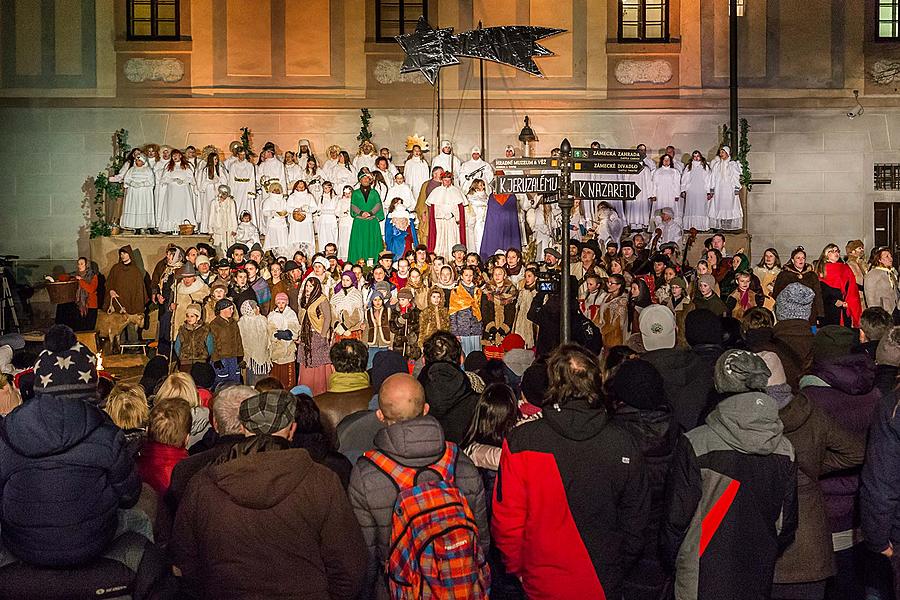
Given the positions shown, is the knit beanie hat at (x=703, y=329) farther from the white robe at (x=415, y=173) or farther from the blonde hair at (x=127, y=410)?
the white robe at (x=415, y=173)

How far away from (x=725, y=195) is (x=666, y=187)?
115 centimetres

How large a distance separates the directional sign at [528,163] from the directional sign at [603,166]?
0.21m

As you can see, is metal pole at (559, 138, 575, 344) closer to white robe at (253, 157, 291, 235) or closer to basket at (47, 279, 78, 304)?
basket at (47, 279, 78, 304)

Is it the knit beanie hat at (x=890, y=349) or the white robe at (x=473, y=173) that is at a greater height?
the white robe at (x=473, y=173)

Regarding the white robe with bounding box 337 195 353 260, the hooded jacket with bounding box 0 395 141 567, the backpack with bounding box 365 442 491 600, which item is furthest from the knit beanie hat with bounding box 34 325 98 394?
the white robe with bounding box 337 195 353 260

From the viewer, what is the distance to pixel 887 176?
2355 centimetres

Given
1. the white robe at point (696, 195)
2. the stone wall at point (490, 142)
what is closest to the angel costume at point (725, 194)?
the white robe at point (696, 195)

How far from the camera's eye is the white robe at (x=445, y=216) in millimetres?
19234

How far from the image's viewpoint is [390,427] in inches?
177

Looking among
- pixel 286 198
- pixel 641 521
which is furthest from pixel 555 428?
pixel 286 198

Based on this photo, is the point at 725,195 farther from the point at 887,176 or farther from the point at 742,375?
the point at 742,375

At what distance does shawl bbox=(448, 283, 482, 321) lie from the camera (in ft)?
48.2

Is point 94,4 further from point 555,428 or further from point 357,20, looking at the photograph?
point 555,428

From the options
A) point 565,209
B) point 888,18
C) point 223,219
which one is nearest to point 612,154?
point 565,209
